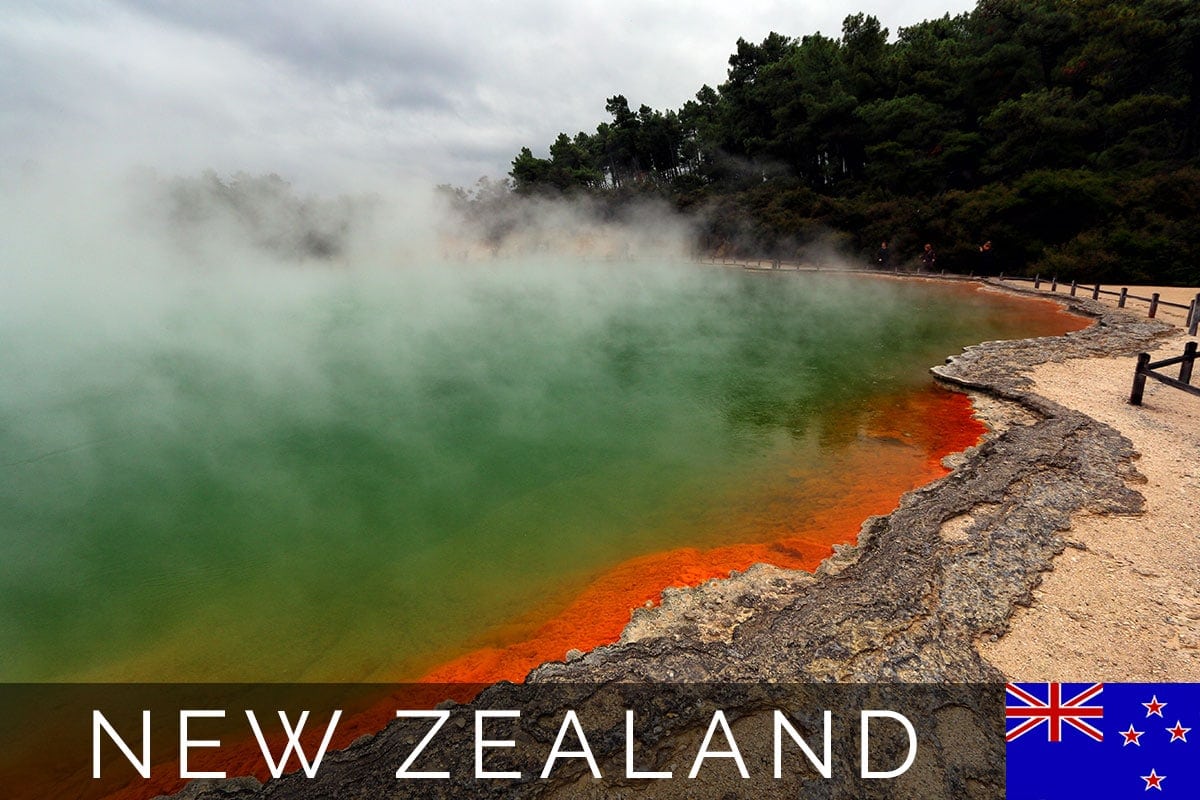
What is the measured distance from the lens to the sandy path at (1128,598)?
2.99 m

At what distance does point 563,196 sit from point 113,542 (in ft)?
113

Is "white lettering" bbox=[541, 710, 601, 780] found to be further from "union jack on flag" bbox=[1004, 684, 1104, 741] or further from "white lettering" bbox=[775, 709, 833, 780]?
"union jack on flag" bbox=[1004, 684, 1104, 741]

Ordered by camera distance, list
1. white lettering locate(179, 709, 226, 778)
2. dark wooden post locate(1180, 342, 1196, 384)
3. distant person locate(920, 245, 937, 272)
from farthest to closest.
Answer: distant person locate(920, 245, 937, 272) → dark wooden post locate(1180, 342, 1196, 384) → white lettering locate(179, 709, 226, 778)

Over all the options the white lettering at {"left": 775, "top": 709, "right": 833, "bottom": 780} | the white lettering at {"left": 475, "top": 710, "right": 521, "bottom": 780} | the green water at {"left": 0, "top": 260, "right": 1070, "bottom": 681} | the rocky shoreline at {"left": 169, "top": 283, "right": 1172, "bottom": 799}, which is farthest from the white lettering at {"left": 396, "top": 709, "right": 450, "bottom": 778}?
the white lettering at {"left": 775, "top": 709, "right": 833, "bottom": 780}

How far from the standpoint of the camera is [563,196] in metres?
35.8

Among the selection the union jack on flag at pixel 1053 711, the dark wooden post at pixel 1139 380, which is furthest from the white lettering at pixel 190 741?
the dark wooden post at pixel 1139 380

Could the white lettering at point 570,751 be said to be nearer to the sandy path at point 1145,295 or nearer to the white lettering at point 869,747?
the white lettering at point 869,747

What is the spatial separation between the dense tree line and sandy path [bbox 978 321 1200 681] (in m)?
16.6

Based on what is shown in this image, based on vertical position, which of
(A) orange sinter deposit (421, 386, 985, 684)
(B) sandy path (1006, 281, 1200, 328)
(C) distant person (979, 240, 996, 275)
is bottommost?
(A) orange sinter deposit (421, 386, 985, 684)

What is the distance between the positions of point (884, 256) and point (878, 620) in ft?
70.4

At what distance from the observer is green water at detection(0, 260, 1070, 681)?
174 inches

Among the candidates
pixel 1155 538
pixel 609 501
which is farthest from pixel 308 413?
pixel 1155 538

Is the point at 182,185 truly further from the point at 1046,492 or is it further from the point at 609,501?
the point at 1046,492

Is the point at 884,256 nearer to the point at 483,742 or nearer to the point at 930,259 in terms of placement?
the point at 930,259
